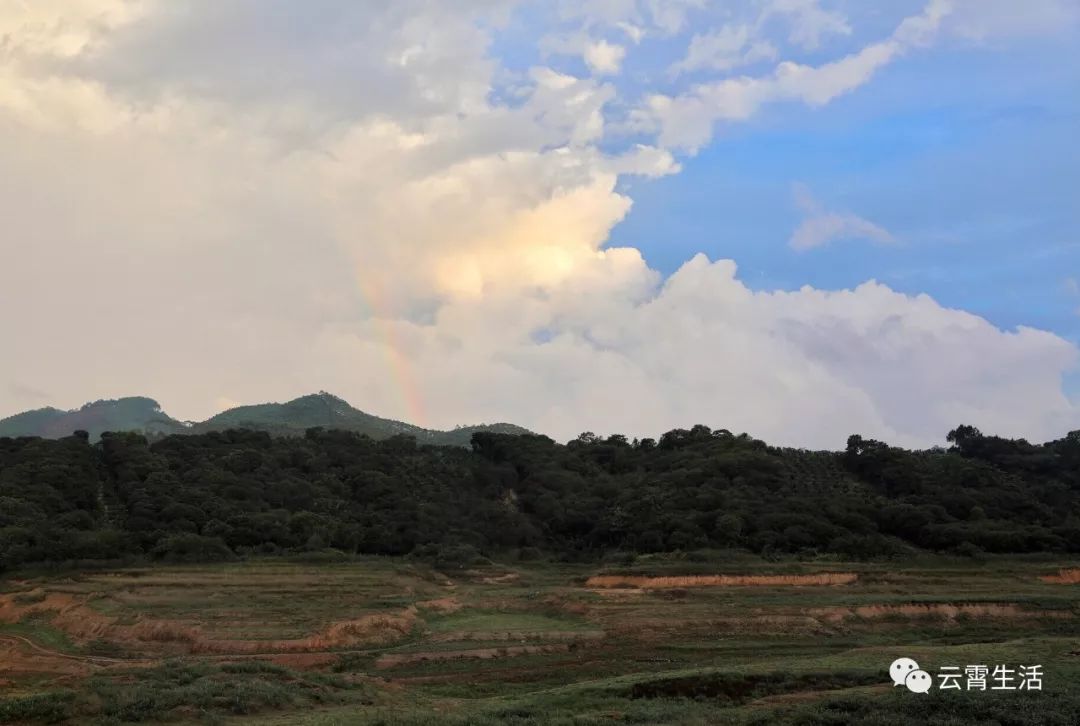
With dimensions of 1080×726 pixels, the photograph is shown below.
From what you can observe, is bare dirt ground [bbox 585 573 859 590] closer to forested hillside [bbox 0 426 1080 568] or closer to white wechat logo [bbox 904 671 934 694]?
forested hillside [bbox 0 426 1080 568]

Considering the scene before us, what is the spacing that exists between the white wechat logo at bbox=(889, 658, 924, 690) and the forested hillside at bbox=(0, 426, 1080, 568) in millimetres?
41178

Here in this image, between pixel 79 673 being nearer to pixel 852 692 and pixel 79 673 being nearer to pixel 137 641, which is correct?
pixel 137 641

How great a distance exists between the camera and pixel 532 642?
31297 mm

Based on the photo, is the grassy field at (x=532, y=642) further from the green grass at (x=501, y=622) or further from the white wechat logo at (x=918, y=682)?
the white wechat logo at (x=918, y=682)

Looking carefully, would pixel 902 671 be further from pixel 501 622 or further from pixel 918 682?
pixel 501 622

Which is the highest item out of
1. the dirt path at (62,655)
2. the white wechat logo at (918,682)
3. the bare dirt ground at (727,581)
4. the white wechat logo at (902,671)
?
the white wechat logo at (918,682)

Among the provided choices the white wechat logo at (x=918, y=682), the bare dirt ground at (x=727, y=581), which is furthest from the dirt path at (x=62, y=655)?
the bare dirt ground at (x=727, y=581)

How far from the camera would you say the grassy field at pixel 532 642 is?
57.5 ft

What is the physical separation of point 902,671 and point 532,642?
50.4 feet

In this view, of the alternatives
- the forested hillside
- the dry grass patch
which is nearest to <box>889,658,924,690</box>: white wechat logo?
the dry grass patch

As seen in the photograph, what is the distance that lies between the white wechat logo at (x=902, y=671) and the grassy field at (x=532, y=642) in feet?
1.95

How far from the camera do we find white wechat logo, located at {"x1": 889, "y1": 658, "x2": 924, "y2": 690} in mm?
19152

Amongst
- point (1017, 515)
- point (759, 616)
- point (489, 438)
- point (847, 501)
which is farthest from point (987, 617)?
point (489, 438)

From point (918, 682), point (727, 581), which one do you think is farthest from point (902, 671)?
point (727, 581)
